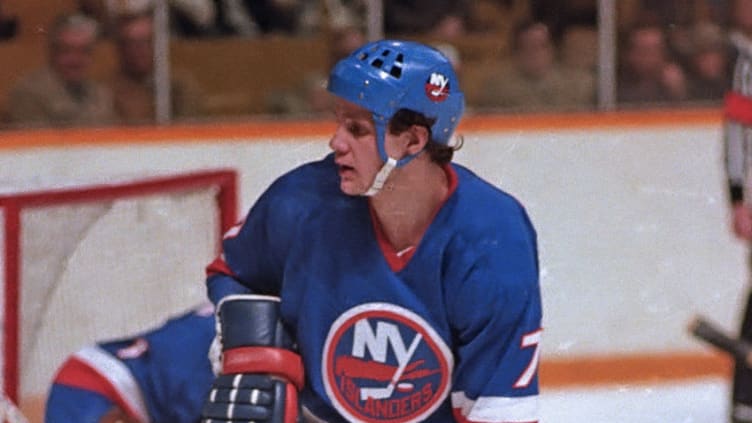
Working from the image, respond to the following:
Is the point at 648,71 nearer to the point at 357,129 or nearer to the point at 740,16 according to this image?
the point at 740,16

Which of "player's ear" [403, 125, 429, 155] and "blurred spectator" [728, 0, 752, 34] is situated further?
"blurred spectator" [728, 0, 752, 34]

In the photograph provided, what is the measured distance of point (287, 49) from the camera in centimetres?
374

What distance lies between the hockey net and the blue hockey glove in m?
0.60

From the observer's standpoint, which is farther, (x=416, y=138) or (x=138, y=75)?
(x=138, y=75)

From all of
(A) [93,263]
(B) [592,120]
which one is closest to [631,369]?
(B) [592,120]

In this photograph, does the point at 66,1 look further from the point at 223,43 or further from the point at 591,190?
the point at 591,190

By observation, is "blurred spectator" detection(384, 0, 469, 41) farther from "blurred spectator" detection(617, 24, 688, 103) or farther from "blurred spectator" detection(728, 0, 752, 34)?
"blurred spectator" detection(728, 0, 752, 34)

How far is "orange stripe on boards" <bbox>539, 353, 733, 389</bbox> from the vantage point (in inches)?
143

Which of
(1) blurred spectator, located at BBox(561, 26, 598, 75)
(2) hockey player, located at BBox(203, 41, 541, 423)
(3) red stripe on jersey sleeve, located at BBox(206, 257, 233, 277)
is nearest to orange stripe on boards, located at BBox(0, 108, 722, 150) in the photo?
(1) blurred spectator, located at BBox(561, 26, 598, 75)

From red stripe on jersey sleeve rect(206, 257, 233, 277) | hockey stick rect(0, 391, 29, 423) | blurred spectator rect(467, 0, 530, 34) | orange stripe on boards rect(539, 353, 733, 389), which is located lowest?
orange stripe on boards rect(539, 353, 733, 389)

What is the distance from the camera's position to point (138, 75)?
362cm

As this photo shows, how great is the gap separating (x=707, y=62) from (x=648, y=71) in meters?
0.18

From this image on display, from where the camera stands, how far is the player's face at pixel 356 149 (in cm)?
208

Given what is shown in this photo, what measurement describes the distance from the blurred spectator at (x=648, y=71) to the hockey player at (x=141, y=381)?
168 centimetres
